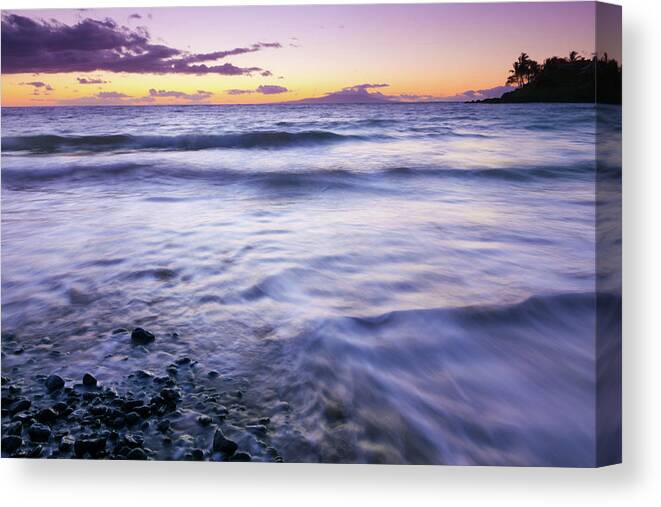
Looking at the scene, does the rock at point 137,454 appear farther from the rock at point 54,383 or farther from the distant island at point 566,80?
the distant island at point 566,80

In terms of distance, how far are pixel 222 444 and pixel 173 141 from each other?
1.73 m

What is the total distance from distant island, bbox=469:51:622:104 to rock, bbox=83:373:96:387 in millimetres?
2096

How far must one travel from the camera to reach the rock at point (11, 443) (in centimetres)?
243

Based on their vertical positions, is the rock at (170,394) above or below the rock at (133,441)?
above

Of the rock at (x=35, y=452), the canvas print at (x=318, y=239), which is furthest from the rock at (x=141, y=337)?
the rock at (x=35, y=452)

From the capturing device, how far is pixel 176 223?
2898 millimetres

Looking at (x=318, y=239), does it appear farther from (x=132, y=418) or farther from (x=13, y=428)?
(x=13, y=428)

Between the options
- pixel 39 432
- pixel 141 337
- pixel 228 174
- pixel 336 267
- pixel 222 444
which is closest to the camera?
pixel 222 444

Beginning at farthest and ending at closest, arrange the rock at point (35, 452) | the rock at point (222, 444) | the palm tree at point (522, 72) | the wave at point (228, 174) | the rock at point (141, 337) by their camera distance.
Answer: the wave at point (228, 174) → the palm tree at point (522, 72) → the rock at point (141, 337) → the rock at point (35, 452) → the rock at point (222, 444)

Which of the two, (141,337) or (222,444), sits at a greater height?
(141,337)

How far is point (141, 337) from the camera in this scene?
257 cm

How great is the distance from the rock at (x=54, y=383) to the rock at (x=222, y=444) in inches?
26.9

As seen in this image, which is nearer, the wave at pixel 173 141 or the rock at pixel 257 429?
the rock at pixel 257 429

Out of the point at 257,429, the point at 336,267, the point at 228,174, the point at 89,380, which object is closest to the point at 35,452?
the point at 89,380
